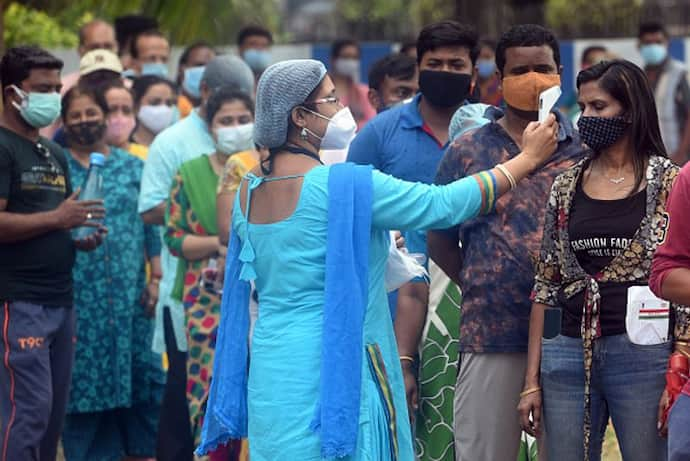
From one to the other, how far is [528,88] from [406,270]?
2.89 ft

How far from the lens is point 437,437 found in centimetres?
669

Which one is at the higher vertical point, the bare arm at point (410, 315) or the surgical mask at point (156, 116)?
the surgical mask at point (156, 116)

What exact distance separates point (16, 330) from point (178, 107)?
3.91 meters

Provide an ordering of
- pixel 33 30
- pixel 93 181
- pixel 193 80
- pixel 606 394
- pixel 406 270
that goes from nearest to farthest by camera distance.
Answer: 1. pixel 606 394
2. pixel 406 270
3. pixel 93 181
4. pixel 193 80
5. pixel 33 30

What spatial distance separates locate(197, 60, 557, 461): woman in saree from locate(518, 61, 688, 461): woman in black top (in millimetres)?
225

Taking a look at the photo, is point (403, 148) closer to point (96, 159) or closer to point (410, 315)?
point (410, 315)

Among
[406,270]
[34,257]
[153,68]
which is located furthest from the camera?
[153,68]

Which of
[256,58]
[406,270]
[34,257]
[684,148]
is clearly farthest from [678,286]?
[684,148]

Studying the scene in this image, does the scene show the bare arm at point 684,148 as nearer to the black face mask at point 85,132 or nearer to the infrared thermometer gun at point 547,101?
the black face mask at point 85,132

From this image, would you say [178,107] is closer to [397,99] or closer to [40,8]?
[397,99]

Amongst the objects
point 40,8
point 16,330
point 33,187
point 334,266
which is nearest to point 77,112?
point 33,187

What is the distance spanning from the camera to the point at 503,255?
18.9ft

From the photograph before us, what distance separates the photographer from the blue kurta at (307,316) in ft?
16.8

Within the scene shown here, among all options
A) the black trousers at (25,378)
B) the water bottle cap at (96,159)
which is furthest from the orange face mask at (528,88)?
the water bottle cap at (96,159)
